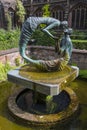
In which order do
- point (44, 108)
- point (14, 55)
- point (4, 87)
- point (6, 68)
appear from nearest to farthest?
point (44, 108) < point (4, 87) < point (6, 68) < point (14, 55)

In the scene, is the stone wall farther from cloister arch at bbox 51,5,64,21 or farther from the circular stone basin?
cloister arch at bbox 51,5,64,21

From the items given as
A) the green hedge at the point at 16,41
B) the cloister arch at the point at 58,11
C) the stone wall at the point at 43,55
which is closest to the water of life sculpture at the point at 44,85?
the stone wall at the point at 43,55

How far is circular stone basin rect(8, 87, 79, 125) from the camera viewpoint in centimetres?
527

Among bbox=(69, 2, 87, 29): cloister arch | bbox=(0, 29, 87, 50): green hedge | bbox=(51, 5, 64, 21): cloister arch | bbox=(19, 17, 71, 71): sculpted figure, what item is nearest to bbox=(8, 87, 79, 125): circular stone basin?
bbox=(19, 17, 71, 71): sculpted figure

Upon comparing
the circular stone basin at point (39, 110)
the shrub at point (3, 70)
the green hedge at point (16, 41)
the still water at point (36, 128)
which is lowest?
the still water at point (36, 128)

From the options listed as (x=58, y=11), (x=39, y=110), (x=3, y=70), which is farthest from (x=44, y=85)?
(x=58, y=11)

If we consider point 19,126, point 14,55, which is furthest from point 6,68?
point 19,126

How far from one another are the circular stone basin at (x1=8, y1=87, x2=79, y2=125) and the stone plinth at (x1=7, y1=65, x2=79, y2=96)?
2.59ft

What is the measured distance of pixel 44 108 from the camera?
19.5 feet

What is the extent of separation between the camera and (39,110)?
5.82 m

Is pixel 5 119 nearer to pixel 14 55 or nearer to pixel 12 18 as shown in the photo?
pixel 14 55

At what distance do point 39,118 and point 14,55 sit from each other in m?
5.62

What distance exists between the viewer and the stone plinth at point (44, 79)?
201 inches

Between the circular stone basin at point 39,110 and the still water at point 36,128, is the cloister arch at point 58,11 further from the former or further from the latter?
the circular stone basin at point 39,110
